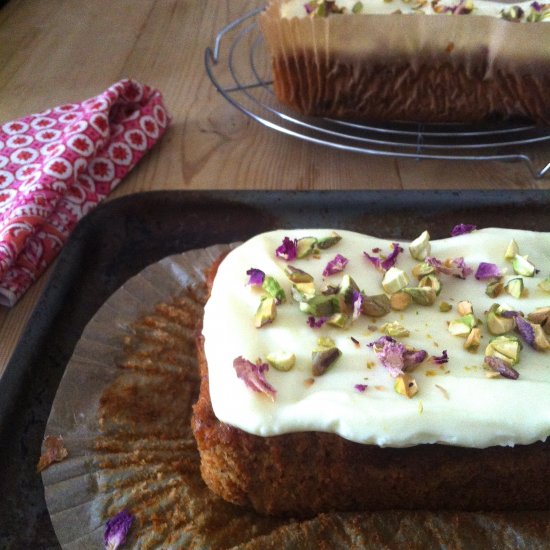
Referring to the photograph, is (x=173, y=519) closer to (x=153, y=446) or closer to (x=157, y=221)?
(x=153, y=446)

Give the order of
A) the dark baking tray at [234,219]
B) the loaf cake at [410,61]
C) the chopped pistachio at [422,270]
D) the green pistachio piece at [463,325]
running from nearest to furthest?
the green pistachio piece at [463,325] < the chopped pistachio at [422,270] < the dark baking tray at [234,219] < the loaf cake at [410,61]

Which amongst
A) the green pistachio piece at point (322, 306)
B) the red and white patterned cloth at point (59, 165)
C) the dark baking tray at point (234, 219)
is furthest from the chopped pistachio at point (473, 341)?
the red and white patterned cloth at point (59, 165)

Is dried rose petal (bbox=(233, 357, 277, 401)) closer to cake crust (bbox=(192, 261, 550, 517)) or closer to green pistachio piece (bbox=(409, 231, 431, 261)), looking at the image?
cake crust (bbox=(192, 261, 550, 517))

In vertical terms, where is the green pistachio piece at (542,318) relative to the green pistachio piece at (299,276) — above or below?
below


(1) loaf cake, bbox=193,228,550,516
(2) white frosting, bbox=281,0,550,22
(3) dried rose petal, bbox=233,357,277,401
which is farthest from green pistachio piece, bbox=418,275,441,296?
(2) white frosting, bbox=281,0,550,22

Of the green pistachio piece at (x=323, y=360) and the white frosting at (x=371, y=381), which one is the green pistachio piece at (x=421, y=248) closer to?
the white frosting at (x=371, y=381)

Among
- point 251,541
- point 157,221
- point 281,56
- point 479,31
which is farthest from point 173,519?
point 479,31
